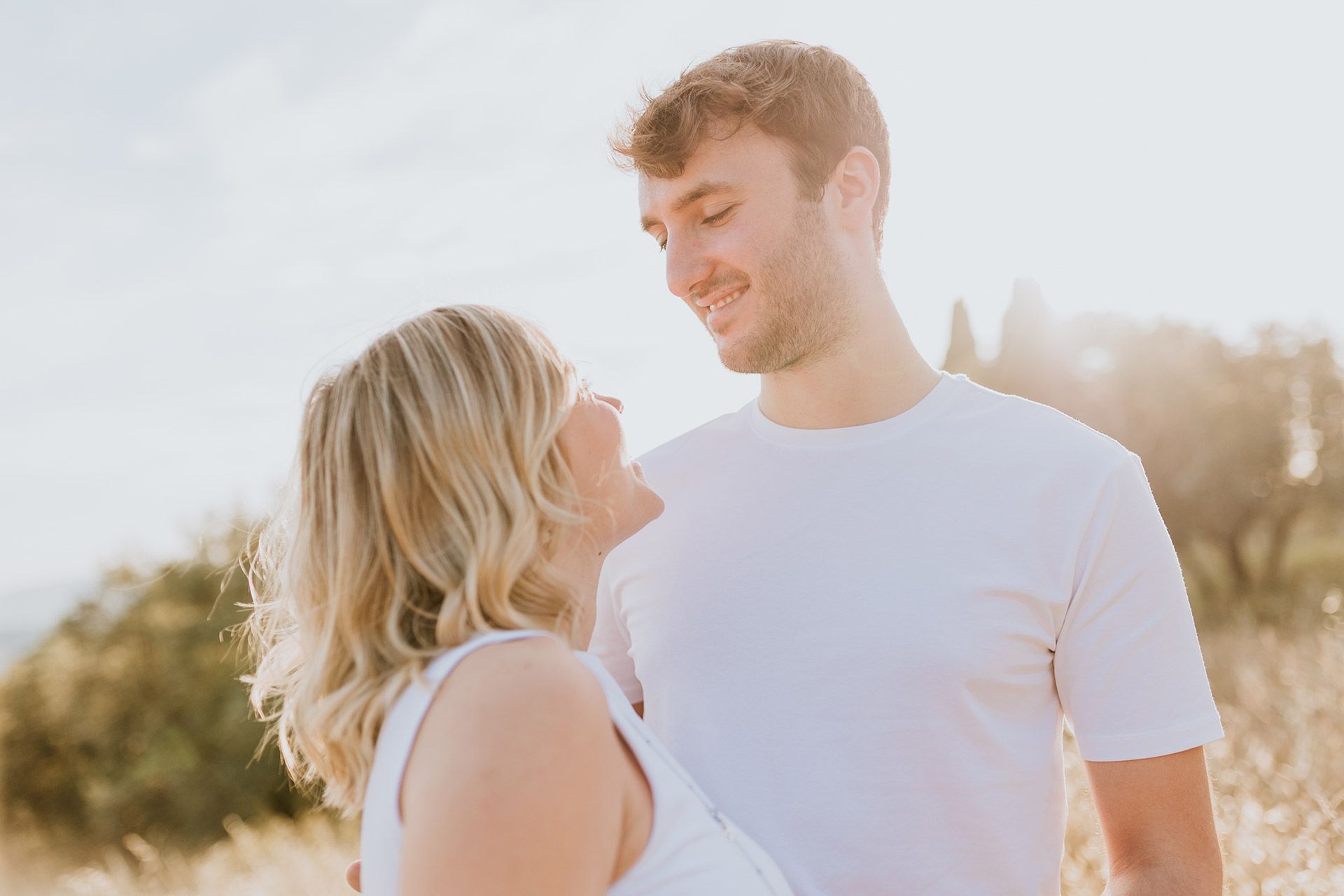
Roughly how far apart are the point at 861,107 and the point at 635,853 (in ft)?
7.59

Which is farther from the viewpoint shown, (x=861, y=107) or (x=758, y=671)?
(x=861, y=107)

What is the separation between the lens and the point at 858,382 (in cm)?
A: 250

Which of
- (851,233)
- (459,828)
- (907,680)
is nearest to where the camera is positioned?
(459,828)

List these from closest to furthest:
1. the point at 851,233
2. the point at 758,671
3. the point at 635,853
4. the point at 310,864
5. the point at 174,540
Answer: the point at 635,853 < the point at 758,671 < the point at 851,233 < the point at 310,864 < the point at 174,540

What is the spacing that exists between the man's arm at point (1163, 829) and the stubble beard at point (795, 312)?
3.98ft

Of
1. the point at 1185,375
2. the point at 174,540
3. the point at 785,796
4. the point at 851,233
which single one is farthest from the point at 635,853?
the point at 174,540

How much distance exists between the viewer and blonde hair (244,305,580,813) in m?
1.41

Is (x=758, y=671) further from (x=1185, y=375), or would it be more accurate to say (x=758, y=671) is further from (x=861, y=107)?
(x=1185, y=375)

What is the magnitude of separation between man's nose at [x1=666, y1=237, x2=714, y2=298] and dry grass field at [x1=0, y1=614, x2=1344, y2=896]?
2276 mm

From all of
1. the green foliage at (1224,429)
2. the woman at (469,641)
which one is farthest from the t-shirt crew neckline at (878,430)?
the green foliage at (1224,429)

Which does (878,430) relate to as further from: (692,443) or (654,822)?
(654,822)

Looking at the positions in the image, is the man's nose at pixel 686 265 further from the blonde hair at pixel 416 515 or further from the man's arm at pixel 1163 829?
the man's arm at pixel 1163 829

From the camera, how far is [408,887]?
1.17 metres

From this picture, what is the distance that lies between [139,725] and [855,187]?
96.9 feet
